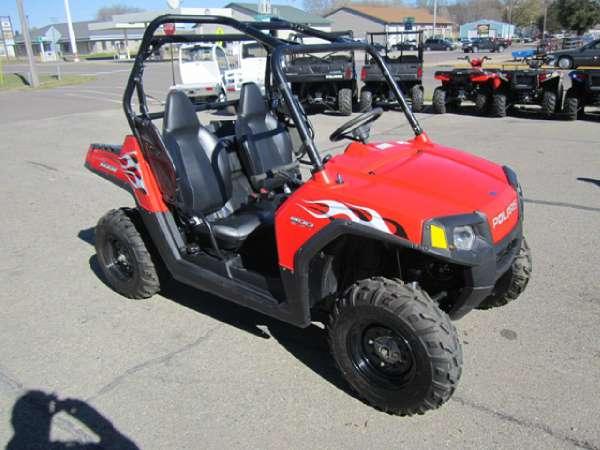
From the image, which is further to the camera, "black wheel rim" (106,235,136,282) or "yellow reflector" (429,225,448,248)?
"black wheel rim" (106,235,136,282)

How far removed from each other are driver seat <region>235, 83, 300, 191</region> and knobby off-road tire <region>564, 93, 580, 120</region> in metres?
9.37

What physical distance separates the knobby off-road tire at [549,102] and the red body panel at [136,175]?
1045 centimetres

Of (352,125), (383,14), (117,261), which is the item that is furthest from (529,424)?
(383,14)

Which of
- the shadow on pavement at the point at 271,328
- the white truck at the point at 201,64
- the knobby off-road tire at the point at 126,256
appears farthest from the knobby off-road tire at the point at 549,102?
the knobby off-road tire at the point at 126,256

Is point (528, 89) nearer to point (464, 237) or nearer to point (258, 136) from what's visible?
point (258, 136)

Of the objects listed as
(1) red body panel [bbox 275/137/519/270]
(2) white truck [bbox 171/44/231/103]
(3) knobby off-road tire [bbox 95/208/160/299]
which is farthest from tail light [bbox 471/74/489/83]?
(3) knobby off-road tire [bbox 95/208/160/299]

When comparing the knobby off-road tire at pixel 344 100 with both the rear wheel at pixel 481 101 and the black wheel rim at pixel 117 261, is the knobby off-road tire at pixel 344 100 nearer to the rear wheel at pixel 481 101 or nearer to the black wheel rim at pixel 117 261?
the rear wheel at pixel 481 101

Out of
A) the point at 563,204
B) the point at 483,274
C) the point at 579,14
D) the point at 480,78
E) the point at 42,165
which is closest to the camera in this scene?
the point at 483,274

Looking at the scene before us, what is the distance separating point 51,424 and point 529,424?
239cm

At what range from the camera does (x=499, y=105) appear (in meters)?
12.2

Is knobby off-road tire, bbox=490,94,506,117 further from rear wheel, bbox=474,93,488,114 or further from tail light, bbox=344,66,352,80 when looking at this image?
tail light, bbox=344,66,352,80

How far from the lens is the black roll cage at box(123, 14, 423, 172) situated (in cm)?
278

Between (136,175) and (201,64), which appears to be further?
(201,64)

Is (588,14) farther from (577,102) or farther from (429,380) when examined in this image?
(429,380)
